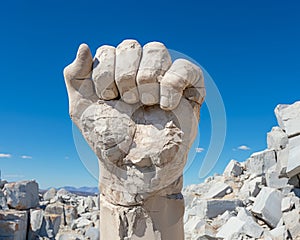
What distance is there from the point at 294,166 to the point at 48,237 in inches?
324

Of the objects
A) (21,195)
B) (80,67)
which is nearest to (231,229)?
(80,67)

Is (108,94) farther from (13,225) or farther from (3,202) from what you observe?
(3,202)

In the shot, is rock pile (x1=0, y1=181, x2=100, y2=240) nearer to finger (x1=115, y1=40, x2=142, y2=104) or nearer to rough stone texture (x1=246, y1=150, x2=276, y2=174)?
rough stone texture (x1=246, y1=150, x2=276, y2=174)

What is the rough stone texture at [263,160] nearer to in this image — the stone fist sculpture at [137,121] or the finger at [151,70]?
the stone fist sculpture at [137,121]

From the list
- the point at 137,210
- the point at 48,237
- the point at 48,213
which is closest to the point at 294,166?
the point at 137,210

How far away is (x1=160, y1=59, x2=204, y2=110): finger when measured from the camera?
1770 mm

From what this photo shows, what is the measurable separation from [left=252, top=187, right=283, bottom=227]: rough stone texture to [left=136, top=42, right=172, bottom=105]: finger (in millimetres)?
5413

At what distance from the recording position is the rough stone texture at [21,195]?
11078 mm

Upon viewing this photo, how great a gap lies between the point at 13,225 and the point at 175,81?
9.20m

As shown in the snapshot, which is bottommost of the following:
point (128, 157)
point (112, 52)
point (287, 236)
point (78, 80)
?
point (287, 236)

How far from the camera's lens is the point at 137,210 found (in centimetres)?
188

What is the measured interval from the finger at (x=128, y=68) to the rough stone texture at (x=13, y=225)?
8.96m

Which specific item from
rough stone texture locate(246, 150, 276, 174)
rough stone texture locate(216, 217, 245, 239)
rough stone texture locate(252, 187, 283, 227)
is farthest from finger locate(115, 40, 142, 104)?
rough stone texture locate(246, 150, 276, 174)

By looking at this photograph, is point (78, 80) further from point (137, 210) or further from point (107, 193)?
point (137, 210)
